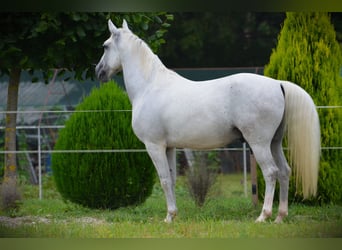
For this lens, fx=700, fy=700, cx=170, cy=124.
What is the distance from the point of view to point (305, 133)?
521cm

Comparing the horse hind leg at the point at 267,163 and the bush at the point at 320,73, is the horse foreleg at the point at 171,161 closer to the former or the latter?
the horse hind leg at the point at 267,163

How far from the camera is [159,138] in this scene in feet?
18.1

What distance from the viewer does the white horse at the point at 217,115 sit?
523 centimetres

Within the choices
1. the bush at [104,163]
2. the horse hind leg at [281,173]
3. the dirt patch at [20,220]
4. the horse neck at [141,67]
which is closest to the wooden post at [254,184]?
the horse hind leg at [281,173]

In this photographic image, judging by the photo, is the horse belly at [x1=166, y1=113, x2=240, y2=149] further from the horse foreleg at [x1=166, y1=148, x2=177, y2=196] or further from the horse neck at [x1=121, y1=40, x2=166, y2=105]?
the horse neck at [x1=121, y1=40, x2=166, y2=105]

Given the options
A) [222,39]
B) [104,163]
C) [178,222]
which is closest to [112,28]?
[104,163]

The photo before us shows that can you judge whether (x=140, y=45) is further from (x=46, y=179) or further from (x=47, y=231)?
(x=46, y=179)

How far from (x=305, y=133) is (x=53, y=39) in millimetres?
2382

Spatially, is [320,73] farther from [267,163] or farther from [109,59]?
[109,59]

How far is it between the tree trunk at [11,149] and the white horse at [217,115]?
115cm

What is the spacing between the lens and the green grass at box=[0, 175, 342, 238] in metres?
5.14
